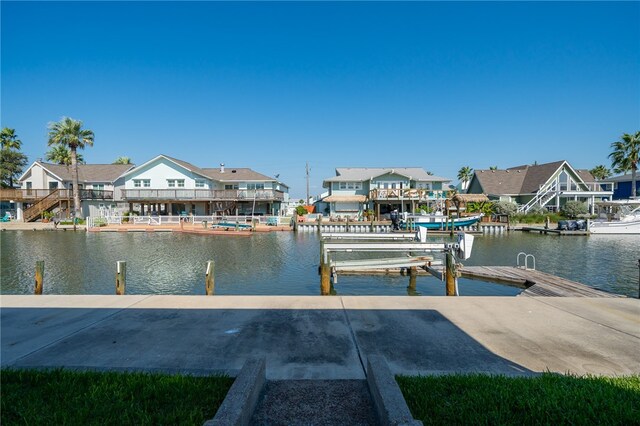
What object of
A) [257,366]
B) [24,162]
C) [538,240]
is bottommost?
[538,240]

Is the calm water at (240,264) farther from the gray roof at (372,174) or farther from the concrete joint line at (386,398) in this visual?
the gray roof at (372,174)

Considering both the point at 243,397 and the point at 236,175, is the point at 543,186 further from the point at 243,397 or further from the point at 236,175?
the point at 243,397

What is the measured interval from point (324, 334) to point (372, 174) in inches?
1697

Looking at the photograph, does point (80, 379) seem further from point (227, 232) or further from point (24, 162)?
point (24, 162)

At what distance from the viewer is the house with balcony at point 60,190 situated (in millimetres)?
42000

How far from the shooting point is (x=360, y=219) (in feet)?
134

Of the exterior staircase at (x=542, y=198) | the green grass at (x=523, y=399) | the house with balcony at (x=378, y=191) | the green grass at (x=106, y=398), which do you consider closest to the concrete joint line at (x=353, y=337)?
the green grass at (x=523, y=399)

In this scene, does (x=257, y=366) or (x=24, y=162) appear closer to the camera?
(x=257, y=366)

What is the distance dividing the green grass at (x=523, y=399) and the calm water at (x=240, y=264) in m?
8.66

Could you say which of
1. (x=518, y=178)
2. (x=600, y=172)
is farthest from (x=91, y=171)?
(x=600, y=172)

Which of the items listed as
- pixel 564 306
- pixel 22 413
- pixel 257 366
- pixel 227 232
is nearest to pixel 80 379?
pixel 22 413

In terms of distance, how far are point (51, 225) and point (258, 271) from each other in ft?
113

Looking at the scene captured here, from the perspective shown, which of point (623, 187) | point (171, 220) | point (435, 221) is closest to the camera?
point (435, 221)

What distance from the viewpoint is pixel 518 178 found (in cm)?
5025
